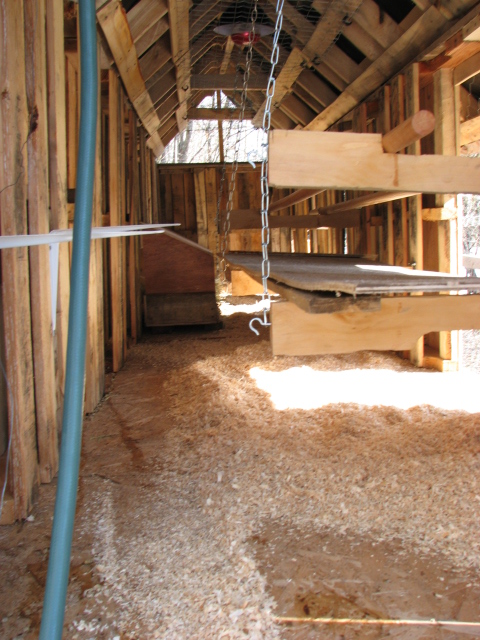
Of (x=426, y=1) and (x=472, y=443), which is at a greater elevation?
(x=426, y=1)

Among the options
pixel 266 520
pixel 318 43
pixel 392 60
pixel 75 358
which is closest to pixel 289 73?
pixel 318 43

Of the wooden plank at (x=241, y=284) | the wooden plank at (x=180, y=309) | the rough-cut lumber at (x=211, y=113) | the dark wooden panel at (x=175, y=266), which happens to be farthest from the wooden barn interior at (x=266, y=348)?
the wooden plank at (x=241, y=284)

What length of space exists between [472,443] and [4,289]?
2.73m

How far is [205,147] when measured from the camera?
11953mm

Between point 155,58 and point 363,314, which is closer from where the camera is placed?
point 363,314

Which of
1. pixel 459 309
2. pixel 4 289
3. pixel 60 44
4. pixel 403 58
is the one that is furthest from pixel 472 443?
pixel 403 58

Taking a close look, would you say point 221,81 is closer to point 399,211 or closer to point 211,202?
point 211,202

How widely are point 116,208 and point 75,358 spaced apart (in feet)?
12.9

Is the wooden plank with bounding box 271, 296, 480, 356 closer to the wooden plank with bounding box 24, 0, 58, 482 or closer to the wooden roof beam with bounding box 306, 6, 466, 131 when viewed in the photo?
the wooden plank with bounding box 24, 0, 58, 482

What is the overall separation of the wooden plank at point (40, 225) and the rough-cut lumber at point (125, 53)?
117 centimetres

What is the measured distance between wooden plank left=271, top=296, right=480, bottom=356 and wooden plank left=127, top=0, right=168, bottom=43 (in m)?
3.68

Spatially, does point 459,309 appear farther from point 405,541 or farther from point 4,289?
point 4,289

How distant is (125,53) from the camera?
15.8 ft

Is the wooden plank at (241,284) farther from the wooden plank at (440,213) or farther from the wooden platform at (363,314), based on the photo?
the wooden platform at (363,314)
